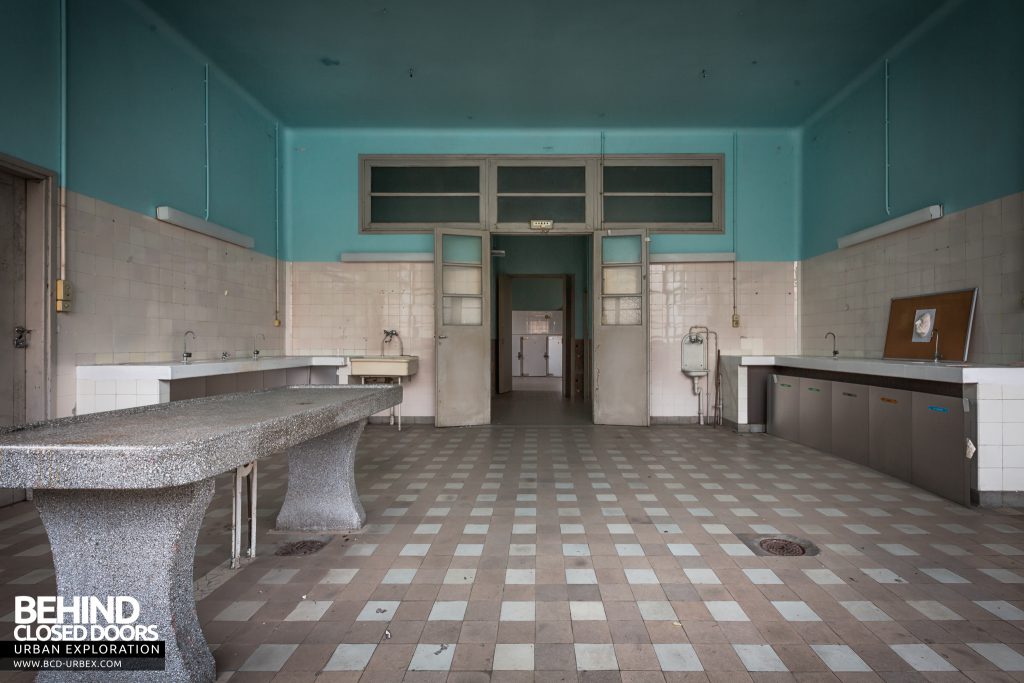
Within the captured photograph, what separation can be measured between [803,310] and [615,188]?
9.84 ft

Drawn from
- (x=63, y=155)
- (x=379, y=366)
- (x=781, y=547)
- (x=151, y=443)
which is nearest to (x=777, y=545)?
(x=781, y=547)

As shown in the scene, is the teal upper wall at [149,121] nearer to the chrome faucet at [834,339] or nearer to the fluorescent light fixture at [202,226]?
the fluorescent light fixture at [202,226]

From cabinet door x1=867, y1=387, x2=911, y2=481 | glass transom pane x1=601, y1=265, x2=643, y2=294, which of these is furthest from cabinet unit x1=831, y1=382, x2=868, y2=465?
glass transom pane x1=601, y1=265, x2=643, y2=294

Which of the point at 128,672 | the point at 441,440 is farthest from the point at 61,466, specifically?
the point at 441,440

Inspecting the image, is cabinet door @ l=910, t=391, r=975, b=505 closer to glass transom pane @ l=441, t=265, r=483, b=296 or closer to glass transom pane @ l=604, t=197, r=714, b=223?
glass transom pane @ l=604, t=197, r=714, b=223

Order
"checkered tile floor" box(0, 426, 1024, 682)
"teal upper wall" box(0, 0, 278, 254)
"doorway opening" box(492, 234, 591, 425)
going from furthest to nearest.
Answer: "doorway opening" box(492, 234, 591, 425), "teal upper wall" box(0, 0, 278, 254), "checkered tile floor" box(0, 426, 1024, 682)

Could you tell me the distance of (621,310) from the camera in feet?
21.8

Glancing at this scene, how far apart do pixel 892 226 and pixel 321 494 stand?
18.2ft

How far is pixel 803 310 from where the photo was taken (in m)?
6.69

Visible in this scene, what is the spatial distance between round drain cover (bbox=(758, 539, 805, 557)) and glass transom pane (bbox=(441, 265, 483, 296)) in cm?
476

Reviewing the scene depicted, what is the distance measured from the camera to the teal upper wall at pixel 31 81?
325 cm

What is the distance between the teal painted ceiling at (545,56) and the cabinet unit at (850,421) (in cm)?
335

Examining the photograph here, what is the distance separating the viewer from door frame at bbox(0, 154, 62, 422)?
138 inches

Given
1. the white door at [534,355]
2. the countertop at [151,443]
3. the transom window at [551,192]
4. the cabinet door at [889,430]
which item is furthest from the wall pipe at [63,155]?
the white door at [534,355]
